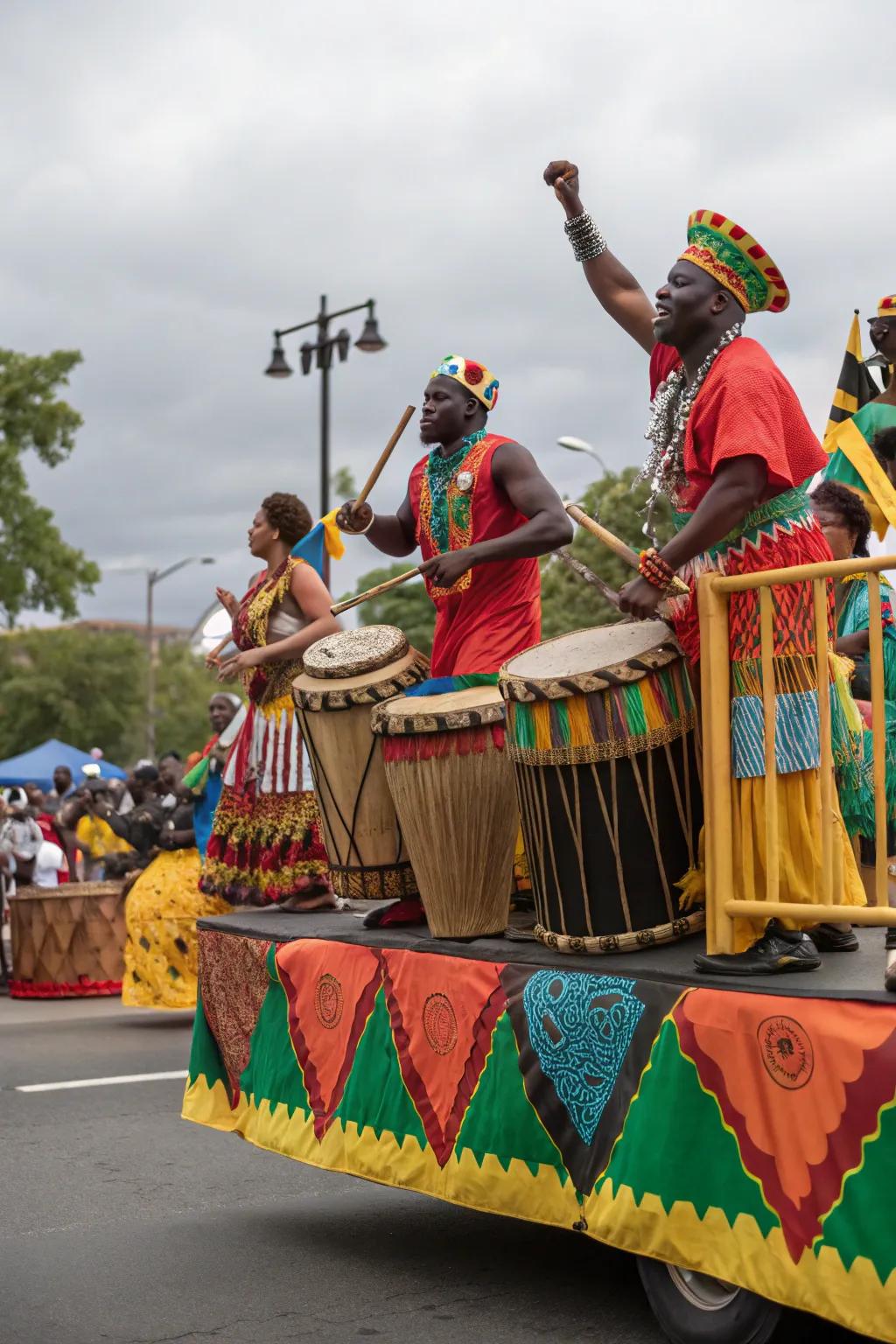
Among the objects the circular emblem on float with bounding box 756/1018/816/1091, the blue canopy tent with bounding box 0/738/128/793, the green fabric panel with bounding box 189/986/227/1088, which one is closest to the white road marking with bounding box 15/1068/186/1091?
the green fabric panel with bounding box 189/986/227/1088

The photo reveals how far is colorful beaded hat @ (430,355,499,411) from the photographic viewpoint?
5426mm

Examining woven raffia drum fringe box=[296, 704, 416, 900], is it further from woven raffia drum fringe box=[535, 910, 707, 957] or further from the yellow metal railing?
the yellow metal railing

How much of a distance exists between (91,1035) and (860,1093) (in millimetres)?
7382

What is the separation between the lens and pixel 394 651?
5316 mm

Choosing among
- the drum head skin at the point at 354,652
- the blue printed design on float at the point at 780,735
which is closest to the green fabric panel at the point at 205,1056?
the drum head skin at the point at 354,652

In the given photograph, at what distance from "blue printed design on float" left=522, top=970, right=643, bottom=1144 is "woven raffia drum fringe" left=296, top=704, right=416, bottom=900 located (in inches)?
45.8

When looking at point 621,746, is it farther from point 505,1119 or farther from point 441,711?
point 505,1119

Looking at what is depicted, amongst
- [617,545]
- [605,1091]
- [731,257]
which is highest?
[731,257]

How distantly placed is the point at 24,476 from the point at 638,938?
31.3 meters

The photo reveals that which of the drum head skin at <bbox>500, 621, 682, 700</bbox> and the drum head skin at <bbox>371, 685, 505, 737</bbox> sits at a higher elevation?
the drum head skin at <bbox>500, 621, 682, 700</bbox>

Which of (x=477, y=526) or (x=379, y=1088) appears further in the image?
(x=477, y=526)

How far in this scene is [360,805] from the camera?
5.25 m

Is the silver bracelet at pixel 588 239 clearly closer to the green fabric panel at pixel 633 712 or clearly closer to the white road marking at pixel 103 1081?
the green fabric panel at pixel 633 712

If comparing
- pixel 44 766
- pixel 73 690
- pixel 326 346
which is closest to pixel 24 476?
pixel 44 766
